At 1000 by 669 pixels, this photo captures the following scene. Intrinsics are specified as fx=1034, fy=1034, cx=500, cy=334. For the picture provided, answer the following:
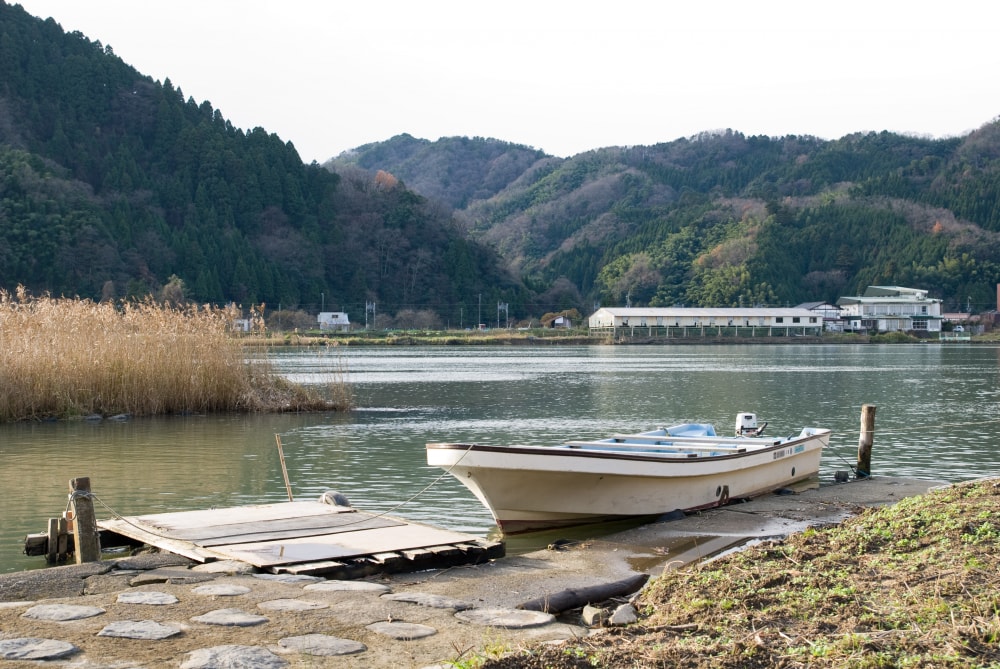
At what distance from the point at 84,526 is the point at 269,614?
11.2 ft

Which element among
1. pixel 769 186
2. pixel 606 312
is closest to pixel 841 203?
pixel 769 186

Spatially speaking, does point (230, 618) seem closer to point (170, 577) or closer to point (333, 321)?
point (170, 577)

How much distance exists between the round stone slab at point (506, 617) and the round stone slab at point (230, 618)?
1391mm

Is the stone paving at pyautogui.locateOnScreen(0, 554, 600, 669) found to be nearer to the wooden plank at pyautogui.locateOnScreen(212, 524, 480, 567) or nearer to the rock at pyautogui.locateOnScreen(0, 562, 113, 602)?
the rock at pyautogui.locateOnScreen(0, 562, 113, 602)

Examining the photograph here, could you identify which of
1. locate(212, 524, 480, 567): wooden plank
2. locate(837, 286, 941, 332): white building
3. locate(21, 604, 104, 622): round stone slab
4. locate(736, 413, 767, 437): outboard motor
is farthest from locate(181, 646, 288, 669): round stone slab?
locate(837, 286, 941, 332): white building

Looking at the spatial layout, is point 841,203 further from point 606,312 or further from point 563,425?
point 563,425

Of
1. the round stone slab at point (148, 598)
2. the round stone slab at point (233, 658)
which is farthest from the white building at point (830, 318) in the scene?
the round stone slab at point (233, 658)

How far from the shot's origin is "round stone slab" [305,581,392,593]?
26.3ft

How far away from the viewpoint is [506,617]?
23.7ft

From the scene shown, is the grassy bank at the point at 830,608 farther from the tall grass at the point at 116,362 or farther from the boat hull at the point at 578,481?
the tall grass at the point at 116,362

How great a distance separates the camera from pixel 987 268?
13938cm

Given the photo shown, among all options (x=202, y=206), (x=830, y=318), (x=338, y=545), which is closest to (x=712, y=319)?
(x=830, y=318)

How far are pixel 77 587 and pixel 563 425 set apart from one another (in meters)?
18.6

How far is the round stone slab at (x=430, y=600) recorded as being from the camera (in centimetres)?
754
